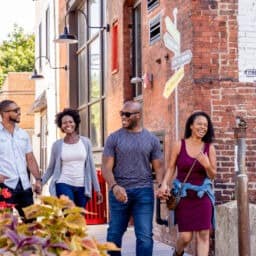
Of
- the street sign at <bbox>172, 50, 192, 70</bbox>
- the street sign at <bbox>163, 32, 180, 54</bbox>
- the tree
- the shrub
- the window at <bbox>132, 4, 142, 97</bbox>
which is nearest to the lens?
the shrub

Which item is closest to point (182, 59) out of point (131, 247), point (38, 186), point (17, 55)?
point (38, 186)

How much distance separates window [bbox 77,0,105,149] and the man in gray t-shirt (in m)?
9.38

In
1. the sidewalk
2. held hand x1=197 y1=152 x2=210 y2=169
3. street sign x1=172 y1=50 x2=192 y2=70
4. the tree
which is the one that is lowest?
the sidewalk

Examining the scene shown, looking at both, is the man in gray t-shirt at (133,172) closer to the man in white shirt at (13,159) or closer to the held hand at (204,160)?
the held hand at (204,160)

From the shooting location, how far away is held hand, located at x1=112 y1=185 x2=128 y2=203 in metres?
7.17

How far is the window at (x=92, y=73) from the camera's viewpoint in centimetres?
1716

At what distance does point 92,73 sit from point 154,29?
25.6ft

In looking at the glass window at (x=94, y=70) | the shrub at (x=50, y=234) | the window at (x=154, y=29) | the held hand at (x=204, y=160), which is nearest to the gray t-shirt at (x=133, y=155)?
the held hand at (x=204, y=160)

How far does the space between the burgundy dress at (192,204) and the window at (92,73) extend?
9568 millimetres

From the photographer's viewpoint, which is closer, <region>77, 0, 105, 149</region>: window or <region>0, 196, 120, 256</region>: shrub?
<region>0, 196, 120, 256</region>: shrub

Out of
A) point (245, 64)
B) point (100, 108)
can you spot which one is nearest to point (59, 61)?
point (100, 108)

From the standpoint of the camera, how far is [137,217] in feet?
24.2

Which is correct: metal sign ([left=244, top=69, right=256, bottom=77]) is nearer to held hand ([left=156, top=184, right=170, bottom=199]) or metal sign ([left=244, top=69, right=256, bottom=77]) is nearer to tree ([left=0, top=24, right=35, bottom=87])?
held hand ([left=156, top=184, right=170, bottom=199])

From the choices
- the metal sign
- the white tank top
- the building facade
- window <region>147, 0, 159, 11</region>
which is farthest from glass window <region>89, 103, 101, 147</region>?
the white tank top
